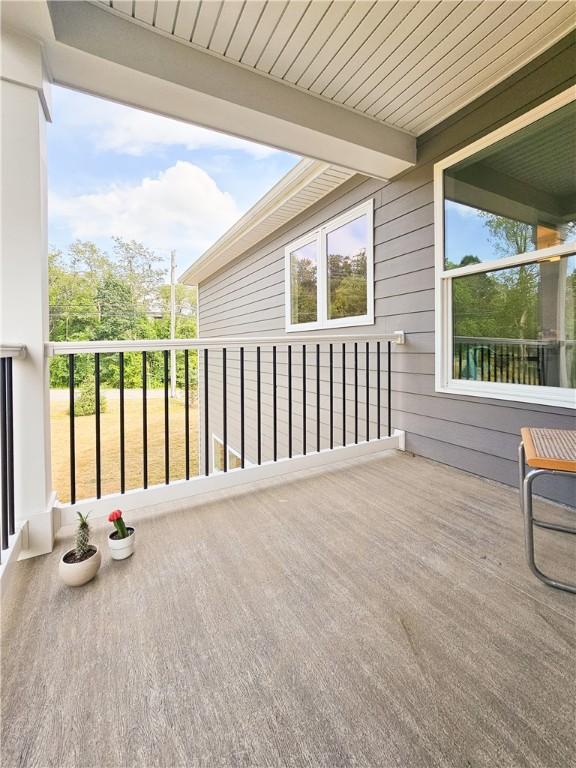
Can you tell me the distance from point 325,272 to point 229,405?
3.74 m

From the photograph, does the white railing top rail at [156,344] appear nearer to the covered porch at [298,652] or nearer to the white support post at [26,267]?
the white support post at [26,267]

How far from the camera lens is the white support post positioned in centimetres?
157

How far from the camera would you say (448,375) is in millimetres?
2752

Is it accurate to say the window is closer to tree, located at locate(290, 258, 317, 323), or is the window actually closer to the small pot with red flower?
tree, located at locate(290, 258, 317, 323)

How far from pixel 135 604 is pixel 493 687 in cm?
119

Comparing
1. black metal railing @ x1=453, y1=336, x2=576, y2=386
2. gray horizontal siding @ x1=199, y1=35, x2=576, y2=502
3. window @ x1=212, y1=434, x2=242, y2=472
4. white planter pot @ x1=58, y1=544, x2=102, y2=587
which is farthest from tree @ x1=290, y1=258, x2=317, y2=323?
white planter pot @ x1=58, y1=544, x2=102, y2=587

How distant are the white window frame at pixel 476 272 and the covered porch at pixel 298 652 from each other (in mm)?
842

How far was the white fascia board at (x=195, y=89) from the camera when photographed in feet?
5.66

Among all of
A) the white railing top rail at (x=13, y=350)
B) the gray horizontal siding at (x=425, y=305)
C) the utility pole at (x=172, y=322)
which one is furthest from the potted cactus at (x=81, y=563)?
the utility pole at (x=172, y=322)

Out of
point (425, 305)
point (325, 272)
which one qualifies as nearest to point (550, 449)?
point (425, 305)

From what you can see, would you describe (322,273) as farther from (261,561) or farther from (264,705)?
(264,705)

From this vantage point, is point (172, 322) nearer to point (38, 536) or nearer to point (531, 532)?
point (38, 536)

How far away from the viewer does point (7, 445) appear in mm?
1586

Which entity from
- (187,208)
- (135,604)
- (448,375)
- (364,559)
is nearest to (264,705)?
(135,604)
